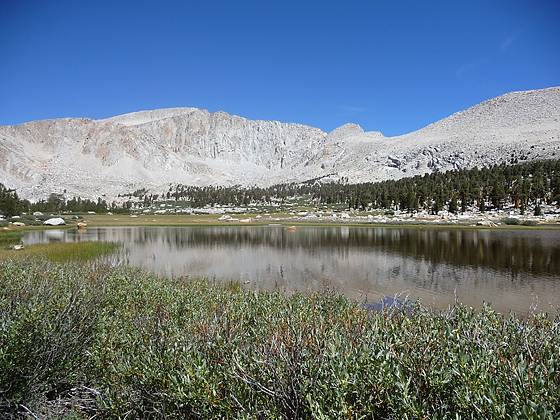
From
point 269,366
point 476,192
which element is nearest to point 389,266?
point 269,366

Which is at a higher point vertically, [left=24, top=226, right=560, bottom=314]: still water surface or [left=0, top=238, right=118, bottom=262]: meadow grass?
[left=0, top=238, right=118, bottom=262]: meadow grass

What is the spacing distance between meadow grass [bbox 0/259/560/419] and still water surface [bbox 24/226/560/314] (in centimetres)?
869

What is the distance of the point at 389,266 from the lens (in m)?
35.1

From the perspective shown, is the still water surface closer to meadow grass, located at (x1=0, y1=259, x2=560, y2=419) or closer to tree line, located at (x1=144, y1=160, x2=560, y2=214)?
meadow grass, located at (x1=0, y1=259, x2=560, y2=419)

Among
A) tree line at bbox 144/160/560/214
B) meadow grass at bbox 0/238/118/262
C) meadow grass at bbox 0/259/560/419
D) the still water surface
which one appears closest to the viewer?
meadow grass at bbox 0/259/560/419

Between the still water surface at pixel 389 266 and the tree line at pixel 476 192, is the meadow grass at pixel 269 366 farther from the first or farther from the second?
the tree line at pixel 476 192

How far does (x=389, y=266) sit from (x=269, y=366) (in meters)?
30.2

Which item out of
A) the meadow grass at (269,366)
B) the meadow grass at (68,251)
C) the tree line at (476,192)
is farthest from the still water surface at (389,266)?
the tree line at (476,192)

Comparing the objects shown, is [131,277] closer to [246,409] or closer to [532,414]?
[246,409]

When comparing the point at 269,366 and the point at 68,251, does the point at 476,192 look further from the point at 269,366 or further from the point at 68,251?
the point at 269,366

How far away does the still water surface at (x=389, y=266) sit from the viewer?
24.5 metres

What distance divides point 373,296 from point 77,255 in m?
27.4

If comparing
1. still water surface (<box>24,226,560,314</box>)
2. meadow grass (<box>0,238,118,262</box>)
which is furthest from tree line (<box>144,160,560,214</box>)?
meadow grass (<box>0,238,118,262</box>)

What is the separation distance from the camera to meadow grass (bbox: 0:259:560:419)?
17.9ft
